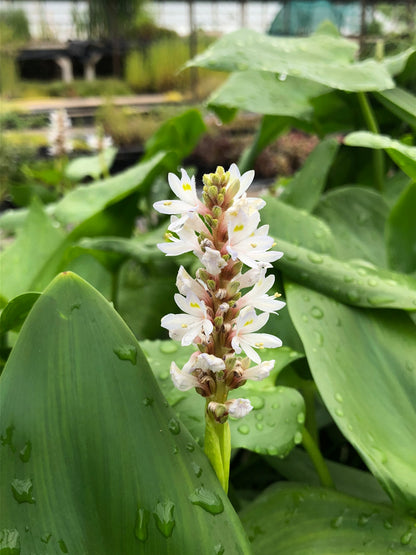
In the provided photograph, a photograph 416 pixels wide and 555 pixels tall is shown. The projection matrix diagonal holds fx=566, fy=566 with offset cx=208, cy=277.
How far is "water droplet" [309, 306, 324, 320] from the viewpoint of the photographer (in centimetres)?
45

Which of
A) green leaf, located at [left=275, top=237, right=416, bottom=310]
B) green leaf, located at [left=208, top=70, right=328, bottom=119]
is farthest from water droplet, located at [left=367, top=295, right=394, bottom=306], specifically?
green leaf, located at [left=208, top=70, right=328, bottom=119]

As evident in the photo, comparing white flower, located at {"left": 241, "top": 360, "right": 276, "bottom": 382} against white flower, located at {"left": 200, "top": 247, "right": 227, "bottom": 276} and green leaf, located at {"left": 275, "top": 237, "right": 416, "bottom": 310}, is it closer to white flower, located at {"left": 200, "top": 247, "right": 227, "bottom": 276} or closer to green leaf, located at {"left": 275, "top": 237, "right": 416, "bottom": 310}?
white flower, located at {"left": 200, "top": 247, "right": 227, "bottom": 276}

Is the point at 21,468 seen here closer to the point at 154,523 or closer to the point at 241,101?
the point at 154,523

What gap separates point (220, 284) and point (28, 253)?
40 cm

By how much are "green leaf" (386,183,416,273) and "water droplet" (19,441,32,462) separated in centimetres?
43

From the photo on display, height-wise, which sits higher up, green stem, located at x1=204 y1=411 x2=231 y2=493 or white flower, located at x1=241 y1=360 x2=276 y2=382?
white flower, located at x1=241 y1=360 x2=276 y2=382

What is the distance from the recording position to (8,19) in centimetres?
829

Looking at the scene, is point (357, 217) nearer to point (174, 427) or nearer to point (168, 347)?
point (168, 347)

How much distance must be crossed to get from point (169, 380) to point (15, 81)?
24.1ft

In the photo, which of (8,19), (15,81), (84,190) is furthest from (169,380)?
(8,19)

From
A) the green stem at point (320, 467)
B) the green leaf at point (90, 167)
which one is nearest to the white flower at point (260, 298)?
the green stem at point (320, 467)

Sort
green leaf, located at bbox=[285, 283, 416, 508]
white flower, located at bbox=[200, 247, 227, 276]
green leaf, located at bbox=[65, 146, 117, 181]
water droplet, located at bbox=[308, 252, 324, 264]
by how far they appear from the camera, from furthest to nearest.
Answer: green leaf, located at bbox=[65, 146, 117, 181]
water droplet, located at bbox=[308, 252, 324, 264]
green leaf, located at bbox=[285, 283, 416, 508]
white flower, located at bbox=[200, 247, 227, 276]

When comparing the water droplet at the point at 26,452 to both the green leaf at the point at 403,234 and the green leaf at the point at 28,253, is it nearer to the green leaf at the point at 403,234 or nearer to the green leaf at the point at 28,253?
the green leaf at the point at 28,253

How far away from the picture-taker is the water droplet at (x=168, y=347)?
46 cm
